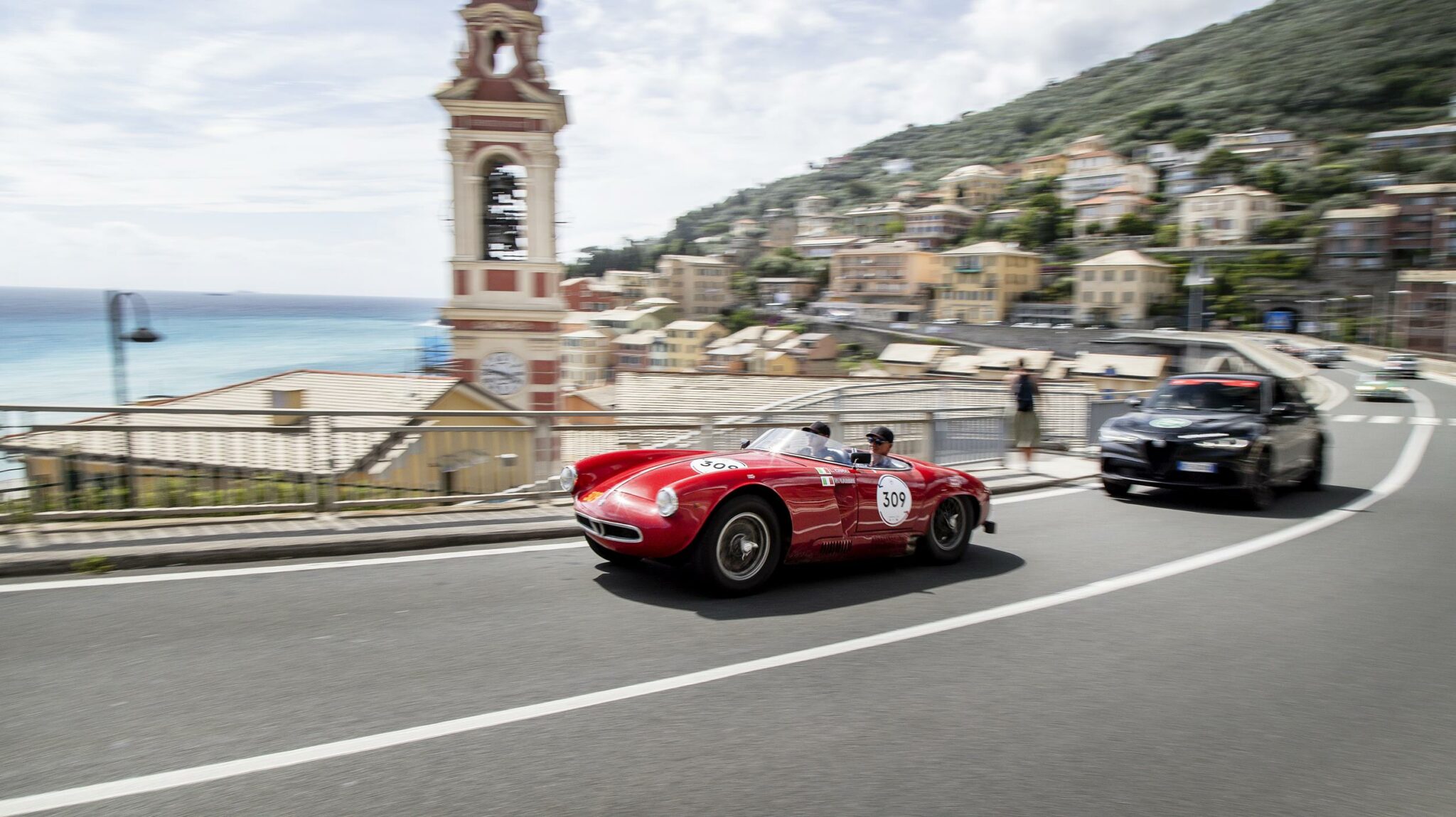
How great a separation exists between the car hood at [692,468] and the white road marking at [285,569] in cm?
139

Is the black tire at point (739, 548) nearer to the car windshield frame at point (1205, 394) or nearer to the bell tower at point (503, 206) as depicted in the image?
the car windshield frame at point (1205, 394)

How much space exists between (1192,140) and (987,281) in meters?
61.5

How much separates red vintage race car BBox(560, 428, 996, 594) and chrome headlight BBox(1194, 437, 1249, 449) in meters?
4.89

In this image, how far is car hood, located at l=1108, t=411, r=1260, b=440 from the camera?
1131cm

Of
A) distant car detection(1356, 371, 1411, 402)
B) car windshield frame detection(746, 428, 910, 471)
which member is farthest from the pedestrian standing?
distant car detection(1356, 371, 1411, 402)

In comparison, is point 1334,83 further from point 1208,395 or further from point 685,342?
point 1208,395

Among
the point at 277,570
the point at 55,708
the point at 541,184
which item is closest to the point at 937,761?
the point at 55,708

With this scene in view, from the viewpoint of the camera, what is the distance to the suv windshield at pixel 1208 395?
1209 cm

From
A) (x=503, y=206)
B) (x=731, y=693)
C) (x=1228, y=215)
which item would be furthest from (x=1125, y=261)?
(x=731, y=693)

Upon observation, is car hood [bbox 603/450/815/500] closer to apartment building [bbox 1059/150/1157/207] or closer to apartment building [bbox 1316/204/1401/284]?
apartment building [bbox 1316/204/1401/284]

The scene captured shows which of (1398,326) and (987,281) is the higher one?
(987,281)

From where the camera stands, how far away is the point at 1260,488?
11.1 m

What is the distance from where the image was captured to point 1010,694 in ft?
15.1

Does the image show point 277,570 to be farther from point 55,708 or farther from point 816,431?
point 816,431
